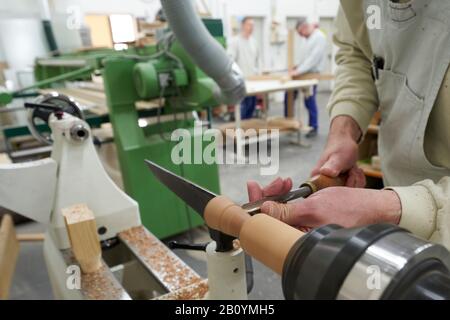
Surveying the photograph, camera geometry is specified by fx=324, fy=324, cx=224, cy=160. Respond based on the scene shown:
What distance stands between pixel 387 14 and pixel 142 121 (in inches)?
61.3

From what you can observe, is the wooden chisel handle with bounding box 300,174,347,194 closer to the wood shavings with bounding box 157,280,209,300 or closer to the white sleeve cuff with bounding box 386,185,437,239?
the white sleeve cuff with bounding box 386,185,437,239

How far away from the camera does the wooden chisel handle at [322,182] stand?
1.92ft

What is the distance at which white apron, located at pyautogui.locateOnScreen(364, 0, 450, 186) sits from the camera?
1.82 feet

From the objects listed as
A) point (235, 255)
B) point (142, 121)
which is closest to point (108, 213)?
point (235, 255)

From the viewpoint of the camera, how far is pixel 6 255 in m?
1.65

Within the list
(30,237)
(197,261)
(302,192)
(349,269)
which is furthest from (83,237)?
(30,237)

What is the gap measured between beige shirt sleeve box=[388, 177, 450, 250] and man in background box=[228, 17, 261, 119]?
4.50 meters

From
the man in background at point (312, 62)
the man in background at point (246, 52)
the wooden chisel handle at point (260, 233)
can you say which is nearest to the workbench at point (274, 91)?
the man in background at point (312, 62)

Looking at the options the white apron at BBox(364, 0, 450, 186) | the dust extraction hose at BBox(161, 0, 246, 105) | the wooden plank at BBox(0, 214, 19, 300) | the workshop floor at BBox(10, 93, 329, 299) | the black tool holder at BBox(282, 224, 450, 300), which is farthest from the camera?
the workshop floor at BBox(10, 93, 329, 299)

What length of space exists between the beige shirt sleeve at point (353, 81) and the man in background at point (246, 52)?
399 cm

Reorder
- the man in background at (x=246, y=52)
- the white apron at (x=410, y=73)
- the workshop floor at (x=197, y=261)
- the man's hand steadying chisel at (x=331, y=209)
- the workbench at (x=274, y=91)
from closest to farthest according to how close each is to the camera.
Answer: the man's hand steadying chisel at (x=331, y=209), the white apron at (x=410, y=73), the workshop floor at (x=197, y=261), the workbench at (x=274, y=91), the man in background at (x=246, y=52)

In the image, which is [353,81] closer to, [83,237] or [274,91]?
[83,237]

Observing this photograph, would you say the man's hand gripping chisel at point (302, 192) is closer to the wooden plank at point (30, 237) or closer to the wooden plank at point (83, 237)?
the wooden plank at point (83, 237)

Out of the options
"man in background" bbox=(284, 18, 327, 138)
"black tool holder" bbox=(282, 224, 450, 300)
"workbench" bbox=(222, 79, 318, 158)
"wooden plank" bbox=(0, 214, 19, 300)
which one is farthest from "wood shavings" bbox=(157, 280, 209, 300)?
"man in background" bbox=(284, 18, 327, 138)
